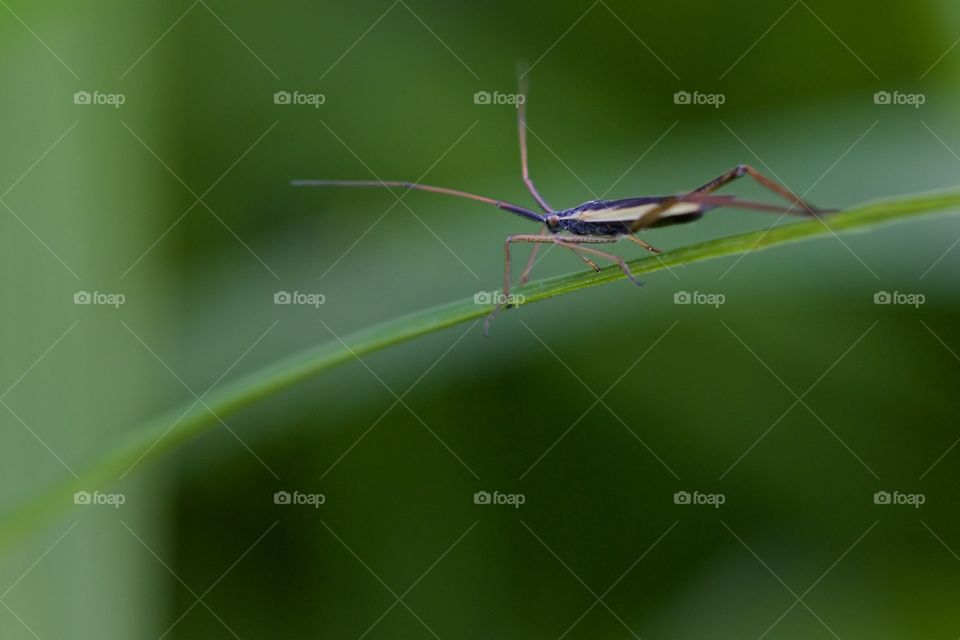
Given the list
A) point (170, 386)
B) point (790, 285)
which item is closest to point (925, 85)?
point (790, 285)

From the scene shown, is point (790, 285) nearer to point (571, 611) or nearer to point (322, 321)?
point (571, 611)

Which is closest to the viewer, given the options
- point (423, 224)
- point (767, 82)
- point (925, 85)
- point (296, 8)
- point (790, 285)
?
point (790, 285)
